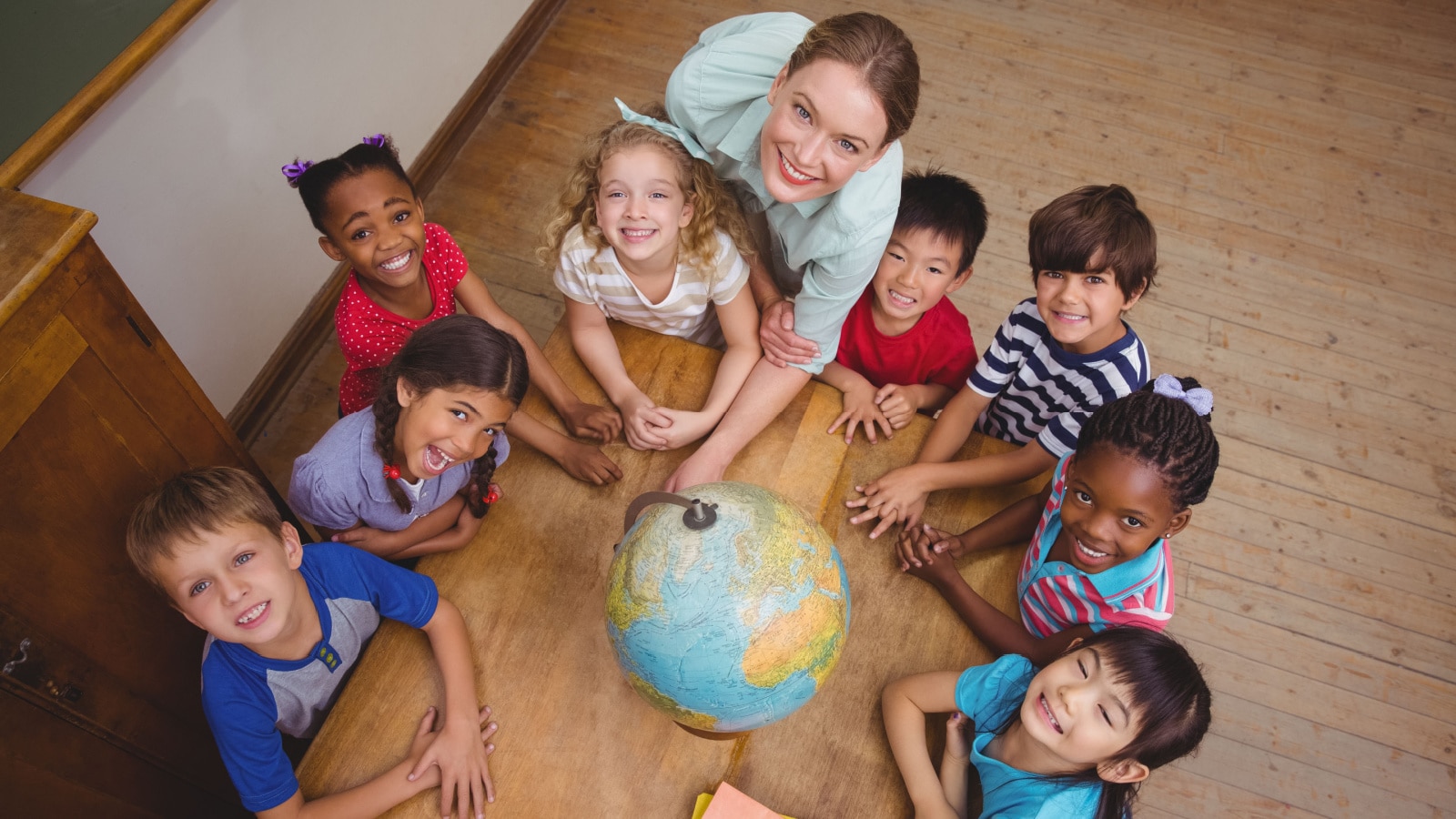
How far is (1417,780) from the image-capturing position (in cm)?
275

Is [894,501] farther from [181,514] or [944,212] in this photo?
[181,514]

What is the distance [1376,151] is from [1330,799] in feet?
10.6

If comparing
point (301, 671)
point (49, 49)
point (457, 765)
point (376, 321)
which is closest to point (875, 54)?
point (376, 321)

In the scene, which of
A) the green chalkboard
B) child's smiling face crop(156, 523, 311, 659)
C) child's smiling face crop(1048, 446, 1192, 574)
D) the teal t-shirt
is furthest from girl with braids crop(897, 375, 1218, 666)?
the green chalkboard

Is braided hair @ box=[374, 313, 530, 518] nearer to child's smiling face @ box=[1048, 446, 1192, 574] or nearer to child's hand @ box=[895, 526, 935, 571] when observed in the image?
child's hand @ box=[895, 526, 935, 571]

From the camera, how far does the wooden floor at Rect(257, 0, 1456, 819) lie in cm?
289

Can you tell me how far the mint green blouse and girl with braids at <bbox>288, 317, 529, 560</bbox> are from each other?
0.68m

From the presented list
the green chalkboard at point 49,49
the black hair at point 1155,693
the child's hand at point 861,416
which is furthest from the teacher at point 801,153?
the green chalkboard at point 49,49

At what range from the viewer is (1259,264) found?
3885 millimetres

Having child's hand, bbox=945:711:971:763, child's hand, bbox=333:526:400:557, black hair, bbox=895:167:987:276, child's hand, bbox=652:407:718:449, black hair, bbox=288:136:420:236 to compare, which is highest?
black hair, bbox=288:136:420:236

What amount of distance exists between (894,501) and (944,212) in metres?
0.75

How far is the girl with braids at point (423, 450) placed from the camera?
171 centimetres

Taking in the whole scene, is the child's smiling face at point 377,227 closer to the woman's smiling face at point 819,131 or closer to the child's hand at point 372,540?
the child's hand at point 372,540

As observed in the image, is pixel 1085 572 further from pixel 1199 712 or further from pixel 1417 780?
pixel 1417 780
